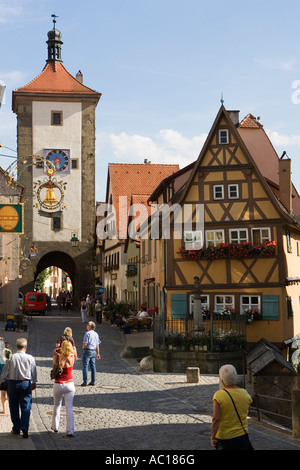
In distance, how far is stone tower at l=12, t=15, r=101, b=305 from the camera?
2286 inches

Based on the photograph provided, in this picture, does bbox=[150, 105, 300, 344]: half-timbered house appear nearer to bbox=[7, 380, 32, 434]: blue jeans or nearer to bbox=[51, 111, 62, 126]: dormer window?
bbox=[7, 380, 32, 434]: blue jeans

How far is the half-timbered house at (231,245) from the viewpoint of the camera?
97.0 feet

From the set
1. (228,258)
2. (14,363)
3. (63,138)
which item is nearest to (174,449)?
(14,363)

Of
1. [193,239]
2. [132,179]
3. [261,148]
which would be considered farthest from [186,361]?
[132,179]

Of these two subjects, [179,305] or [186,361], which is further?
[179,305]

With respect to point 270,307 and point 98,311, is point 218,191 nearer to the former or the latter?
point 270,307

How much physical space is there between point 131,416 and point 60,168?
4665cm

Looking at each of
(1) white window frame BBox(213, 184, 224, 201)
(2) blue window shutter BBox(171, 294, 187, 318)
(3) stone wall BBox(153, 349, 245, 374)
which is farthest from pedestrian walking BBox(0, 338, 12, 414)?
(1) white window frame BBox(213, 184, 224, 201)

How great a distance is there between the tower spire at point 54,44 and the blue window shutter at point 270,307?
133 feet

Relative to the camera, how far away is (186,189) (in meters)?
30.4

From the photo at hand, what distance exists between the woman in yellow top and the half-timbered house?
842 inches

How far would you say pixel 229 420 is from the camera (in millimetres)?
7789

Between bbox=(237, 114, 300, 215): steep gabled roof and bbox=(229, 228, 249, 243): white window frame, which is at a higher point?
bbox=(237, 114, 300, 215): steep gabled roof

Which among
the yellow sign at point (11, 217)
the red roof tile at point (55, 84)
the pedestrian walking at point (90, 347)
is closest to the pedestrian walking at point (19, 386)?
the pedestrian walking at point (90, 347)
